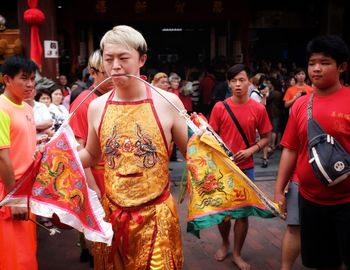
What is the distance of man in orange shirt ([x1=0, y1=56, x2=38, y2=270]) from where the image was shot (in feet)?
9.39

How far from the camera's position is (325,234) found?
296 centimetres

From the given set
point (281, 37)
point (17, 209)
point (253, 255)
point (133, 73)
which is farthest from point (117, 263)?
point (281, 37)

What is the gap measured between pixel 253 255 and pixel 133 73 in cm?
272

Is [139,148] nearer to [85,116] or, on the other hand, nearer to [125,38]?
[125,38]

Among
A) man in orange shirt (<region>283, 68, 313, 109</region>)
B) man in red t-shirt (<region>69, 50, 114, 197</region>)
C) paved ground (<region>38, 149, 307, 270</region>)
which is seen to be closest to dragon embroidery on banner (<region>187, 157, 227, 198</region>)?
man in red t-shirt (<region>69, 50, 114, 197</region>)

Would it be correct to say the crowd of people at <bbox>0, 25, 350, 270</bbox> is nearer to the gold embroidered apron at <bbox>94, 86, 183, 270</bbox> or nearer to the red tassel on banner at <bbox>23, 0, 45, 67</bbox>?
the gold embroidered apron at <bbox>94, 86, 183, 270</bbox>

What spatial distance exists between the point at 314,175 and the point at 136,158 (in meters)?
1.23

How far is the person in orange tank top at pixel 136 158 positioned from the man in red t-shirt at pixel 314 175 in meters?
0.95

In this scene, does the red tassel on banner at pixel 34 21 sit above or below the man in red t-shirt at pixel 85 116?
above

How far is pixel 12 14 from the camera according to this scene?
35.3ft

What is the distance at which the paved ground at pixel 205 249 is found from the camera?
13.8 feet

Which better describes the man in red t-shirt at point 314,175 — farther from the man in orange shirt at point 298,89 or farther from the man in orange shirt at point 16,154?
the man in orange shirt at point 298,89

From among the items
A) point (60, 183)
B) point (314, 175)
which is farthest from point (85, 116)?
point (314, 175)

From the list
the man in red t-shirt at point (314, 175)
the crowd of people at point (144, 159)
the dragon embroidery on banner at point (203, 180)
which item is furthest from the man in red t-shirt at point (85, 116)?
the man in red t-shirt at point (314, 175)
